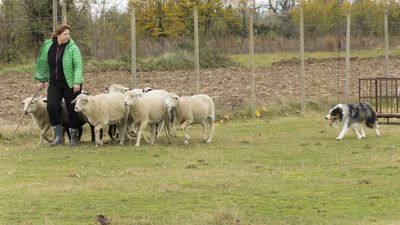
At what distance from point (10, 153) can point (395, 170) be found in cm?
641

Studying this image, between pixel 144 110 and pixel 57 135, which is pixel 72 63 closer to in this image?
pixel 57 135

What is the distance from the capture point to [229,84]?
1011 inches

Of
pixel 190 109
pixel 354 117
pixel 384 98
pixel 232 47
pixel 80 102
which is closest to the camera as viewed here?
pixel 80 102

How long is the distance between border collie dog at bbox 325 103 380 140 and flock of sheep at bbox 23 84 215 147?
254 centimetres

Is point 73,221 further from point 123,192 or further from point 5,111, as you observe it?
point 5,111

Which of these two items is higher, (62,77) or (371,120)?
(62,77)

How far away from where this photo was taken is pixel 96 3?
32.8 m

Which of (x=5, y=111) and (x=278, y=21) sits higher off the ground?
(x=278, y=21)

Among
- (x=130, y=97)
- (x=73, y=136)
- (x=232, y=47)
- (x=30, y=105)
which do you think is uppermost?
(x=232, y=47)

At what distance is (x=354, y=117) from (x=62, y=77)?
578 cm

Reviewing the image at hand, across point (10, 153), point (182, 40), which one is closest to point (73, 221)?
point (10, 153)

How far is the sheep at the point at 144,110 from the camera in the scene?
46.5 feet

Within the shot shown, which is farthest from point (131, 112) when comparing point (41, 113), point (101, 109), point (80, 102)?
point (41, 113)

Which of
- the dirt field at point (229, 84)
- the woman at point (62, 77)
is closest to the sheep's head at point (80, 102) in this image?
the woman at point (62, 77)
